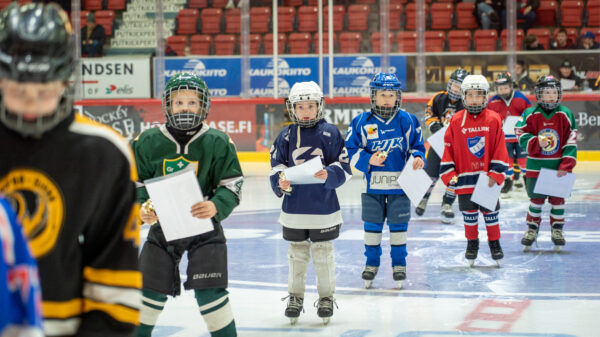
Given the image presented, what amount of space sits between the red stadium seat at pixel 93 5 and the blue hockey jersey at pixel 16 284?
12141 mm

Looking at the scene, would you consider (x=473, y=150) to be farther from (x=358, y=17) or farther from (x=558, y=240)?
(x=358, y=17)

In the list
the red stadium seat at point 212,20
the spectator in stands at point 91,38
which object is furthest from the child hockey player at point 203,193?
the spectator in stands at point 91,38

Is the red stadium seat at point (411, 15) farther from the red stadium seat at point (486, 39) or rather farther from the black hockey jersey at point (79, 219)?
the black hockey jersey at point (79, 219)

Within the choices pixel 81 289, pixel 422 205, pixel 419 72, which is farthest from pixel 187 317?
pixel 419 72

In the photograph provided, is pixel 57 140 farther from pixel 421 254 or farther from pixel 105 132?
pixel 421 254

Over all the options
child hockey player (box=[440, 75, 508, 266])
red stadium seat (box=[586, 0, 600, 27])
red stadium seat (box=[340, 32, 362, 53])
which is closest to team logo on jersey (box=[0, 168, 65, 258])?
child hockey player (box=[440, 75, 508, 266])

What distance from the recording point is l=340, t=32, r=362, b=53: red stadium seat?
476 inches

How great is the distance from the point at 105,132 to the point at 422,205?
264 inches

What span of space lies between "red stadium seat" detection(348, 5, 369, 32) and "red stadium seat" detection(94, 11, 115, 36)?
4002 millimetres

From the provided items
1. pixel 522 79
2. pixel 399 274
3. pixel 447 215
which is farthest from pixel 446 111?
pixel 522 79

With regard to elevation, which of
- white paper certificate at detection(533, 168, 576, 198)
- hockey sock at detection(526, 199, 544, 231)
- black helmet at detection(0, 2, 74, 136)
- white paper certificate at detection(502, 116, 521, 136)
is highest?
black helmet at detection(0, 2, 74, 136)

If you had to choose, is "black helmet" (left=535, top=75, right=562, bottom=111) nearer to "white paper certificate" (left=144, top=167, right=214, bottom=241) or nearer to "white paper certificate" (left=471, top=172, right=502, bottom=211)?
"white paper certificate" (left=471, top=172, right=502, bottom=211)

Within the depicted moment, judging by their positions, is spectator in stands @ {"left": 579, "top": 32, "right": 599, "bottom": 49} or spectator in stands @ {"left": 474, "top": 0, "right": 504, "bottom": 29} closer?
spectator in stands @ {"left": 579, "top": 32, "right": 599, "bottom": 49}

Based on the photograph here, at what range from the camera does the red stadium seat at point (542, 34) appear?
12477 millimetres
